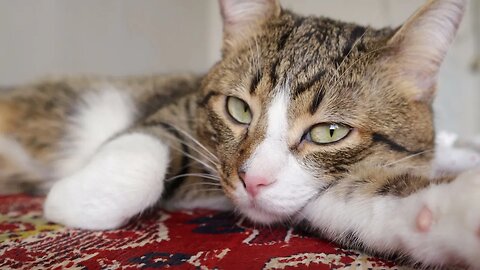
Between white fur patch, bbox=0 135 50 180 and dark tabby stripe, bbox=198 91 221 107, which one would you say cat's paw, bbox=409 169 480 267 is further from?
white fur patch, bbox=0 135 50 180

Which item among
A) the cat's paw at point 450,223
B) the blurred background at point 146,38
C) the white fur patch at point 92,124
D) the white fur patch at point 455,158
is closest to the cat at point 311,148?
the cat's paw at point 450,223

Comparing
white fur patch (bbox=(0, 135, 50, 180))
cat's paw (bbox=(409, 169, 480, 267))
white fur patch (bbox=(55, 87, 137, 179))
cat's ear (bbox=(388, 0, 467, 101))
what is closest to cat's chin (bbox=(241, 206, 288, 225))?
cat's paw (bbox=(409, 169, 480, 267))

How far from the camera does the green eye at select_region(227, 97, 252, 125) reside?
945 millimetres

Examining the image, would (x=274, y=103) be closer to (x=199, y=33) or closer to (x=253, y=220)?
(x=253, y=220)

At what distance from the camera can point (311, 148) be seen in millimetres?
854

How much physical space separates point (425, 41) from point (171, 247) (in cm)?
62

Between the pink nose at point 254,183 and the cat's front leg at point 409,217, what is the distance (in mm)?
104

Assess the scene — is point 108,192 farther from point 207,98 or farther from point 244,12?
point 244,12

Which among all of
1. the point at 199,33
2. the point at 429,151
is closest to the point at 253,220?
the point at 429,151

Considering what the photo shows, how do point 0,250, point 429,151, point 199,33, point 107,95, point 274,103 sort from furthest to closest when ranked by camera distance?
point 199,33 < point 107,95 < point 429,151 < point 274,103 < point 0,250

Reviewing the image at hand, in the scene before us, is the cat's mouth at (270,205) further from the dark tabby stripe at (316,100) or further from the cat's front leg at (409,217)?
the dark tabby stripe at (316,100)

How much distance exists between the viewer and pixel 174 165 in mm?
1078

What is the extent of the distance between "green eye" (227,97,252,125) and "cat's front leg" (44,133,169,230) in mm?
183

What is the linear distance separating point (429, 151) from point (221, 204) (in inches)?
17.8
